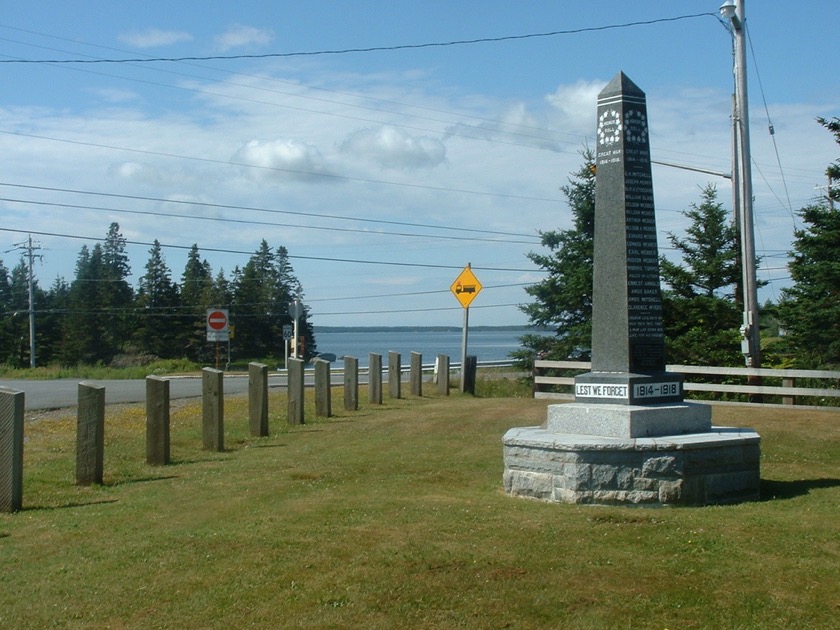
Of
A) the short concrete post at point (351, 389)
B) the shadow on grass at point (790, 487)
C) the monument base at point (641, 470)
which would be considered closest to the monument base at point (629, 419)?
the monument base at point (641, 470)

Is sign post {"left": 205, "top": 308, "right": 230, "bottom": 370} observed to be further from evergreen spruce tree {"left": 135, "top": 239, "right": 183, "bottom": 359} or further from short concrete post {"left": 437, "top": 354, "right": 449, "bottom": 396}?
evergreen spruce tree {"left": 135, "top": 239, "right": 183, "bottom": 359}

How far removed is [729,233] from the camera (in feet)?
82.2

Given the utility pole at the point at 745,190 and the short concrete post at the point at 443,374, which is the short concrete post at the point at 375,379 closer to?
the short concrete post at the point at 443,374

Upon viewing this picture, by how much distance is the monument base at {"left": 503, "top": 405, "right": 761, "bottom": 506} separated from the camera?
27.3 ft

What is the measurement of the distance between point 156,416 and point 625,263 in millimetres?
5792

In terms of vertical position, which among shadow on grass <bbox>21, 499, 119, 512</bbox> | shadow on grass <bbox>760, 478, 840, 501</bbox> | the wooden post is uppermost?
the wooden post

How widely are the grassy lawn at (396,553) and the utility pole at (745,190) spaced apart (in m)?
8.96

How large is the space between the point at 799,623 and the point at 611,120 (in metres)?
5.89

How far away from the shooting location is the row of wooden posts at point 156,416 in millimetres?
8602

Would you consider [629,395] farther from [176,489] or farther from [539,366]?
[539,366]

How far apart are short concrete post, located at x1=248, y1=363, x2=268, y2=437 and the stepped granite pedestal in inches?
219

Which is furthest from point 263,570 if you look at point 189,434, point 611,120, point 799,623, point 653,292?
point 189,434

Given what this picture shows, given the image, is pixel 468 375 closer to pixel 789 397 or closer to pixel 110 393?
pixel 789 397

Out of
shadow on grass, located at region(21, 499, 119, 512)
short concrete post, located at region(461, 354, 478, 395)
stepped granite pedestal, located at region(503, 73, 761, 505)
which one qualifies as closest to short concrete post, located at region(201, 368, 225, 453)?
shadow on grass, located at region(21, 499, 119, 512)
